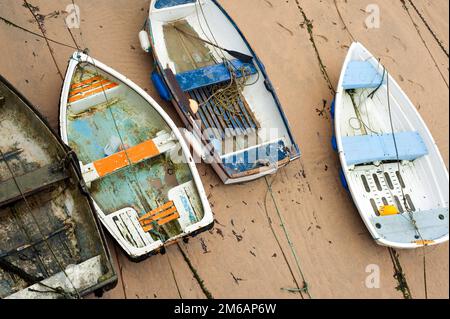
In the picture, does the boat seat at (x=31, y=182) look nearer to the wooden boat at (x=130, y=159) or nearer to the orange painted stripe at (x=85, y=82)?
the wooden boat at (x=130, y=159)

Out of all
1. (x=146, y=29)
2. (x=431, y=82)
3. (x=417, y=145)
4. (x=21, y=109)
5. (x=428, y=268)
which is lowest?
(x=428, y=268)

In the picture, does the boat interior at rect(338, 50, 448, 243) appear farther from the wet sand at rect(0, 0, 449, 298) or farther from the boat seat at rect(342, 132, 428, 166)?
the wet sand at rect(0, 0, 449, 298)

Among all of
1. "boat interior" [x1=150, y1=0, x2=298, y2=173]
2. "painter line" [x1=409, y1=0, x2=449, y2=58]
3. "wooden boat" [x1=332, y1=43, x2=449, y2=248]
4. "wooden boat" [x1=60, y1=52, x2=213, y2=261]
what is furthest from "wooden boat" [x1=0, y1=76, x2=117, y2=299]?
"painter line" [x1=409, y1=0, x2=449, y2=58]

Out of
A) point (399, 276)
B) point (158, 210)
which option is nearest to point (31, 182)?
point (158, 210)

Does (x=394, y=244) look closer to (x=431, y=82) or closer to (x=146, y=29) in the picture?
(x=431, y=82)

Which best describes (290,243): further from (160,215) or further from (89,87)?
(89,87)

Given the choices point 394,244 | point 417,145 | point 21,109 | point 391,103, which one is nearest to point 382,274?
point 394,244
